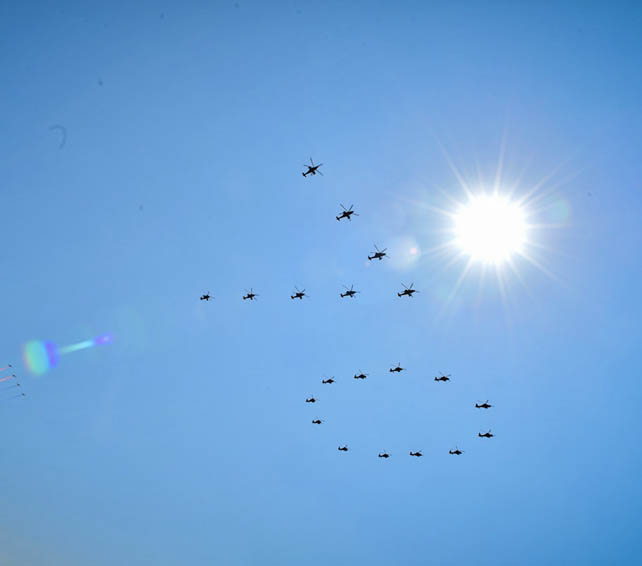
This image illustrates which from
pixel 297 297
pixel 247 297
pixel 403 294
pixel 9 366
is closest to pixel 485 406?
pixel 403 294

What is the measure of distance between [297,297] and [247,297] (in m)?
13.1

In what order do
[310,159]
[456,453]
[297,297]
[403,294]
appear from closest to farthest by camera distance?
[310,159]
[403,294]
[297,297]
[456,453]

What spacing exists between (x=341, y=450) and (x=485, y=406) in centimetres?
4052

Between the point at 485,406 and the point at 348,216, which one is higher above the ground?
the point at 348,216

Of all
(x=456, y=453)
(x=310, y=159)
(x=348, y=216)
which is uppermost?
(x=310, y=159)

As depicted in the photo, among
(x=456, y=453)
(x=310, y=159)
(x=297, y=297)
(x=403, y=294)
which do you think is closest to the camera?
(x=310, y=159)

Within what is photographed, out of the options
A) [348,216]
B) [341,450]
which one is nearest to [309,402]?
[341,450]

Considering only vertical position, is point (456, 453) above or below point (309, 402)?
below

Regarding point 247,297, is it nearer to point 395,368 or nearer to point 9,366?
point 395,368

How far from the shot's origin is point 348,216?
91250 millimetres

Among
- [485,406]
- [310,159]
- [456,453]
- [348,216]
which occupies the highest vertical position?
[310,159]

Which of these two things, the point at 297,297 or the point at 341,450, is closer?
the point at 297,297

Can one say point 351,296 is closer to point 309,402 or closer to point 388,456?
point 309,402

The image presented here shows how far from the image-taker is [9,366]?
102000 millimetres
